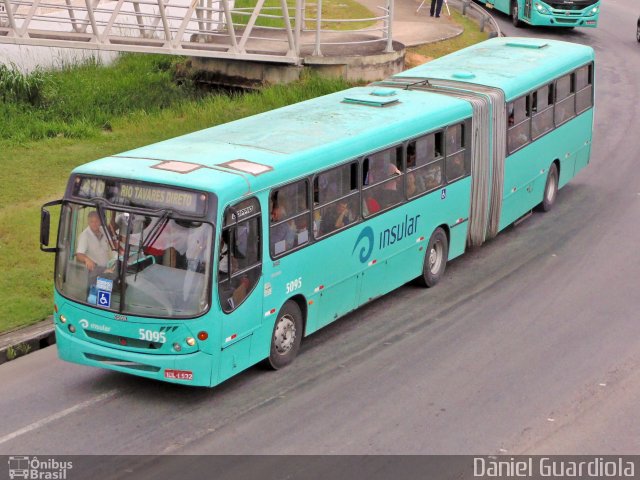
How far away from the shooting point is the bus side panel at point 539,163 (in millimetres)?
18750

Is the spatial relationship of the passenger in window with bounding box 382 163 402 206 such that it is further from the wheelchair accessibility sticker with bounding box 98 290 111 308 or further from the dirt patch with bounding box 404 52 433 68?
the dirt patch with bounding box 404 52 433 68

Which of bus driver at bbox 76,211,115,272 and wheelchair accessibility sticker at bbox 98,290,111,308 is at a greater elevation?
bus driver at bbox 76,211,115,272

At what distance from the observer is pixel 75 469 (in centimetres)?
1102

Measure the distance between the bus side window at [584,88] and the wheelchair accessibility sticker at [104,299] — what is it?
1148 centimetres

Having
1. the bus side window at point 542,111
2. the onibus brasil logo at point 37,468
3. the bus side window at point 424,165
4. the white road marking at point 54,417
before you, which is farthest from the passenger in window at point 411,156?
the onibus brasil logo at point 37,468

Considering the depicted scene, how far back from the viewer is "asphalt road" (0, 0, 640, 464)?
11.8m

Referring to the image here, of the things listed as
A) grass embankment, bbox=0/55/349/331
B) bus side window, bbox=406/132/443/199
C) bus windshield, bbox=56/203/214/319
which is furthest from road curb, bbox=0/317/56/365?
bus side window, bbox=406/132/443/199

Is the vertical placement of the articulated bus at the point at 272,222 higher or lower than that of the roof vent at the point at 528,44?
lower

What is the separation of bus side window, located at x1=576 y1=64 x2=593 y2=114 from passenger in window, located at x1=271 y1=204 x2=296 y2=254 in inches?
374

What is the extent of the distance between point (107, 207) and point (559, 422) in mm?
5094

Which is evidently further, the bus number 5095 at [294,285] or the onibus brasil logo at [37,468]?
the bus number 5095 at [294,285]

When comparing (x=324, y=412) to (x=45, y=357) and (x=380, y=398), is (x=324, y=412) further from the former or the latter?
(x=45, y=357)

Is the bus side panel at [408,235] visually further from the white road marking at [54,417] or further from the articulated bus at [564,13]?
the articulated bus at [564,13]

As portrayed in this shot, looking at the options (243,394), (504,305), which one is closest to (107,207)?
(243,394)
